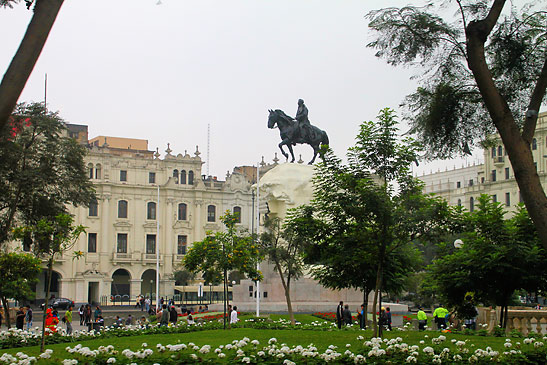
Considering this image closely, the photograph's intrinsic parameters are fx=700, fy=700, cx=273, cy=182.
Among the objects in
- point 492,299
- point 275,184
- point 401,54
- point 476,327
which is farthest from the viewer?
point 275,184

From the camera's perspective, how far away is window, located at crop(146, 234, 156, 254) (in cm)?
7469

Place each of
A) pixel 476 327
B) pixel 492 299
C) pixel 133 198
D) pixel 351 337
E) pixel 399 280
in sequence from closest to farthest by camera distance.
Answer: pixel 351 337 < pixel 492 299 < pixel 399 280 < pixel 476 327 < pixel 133 198

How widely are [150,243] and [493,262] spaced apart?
198ft

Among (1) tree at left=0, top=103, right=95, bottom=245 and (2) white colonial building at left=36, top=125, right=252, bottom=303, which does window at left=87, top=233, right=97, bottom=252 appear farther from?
(1) tree at left=0, top=103, right=95, bottom=245

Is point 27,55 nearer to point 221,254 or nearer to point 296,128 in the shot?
point 221,254

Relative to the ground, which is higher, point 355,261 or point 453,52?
point 453,52

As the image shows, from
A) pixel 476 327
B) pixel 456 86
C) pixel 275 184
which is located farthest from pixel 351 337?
pixel 275 184

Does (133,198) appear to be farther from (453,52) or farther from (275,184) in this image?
(453,52)

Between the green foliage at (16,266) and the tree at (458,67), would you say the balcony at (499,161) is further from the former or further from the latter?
the tree at (458,67)

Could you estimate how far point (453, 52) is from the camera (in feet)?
40.9

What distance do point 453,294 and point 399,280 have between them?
224 cm

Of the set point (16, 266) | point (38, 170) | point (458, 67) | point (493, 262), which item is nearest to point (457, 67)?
point (458, 67)

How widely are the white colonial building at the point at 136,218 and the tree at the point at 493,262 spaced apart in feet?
172

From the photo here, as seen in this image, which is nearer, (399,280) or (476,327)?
(399,280)
